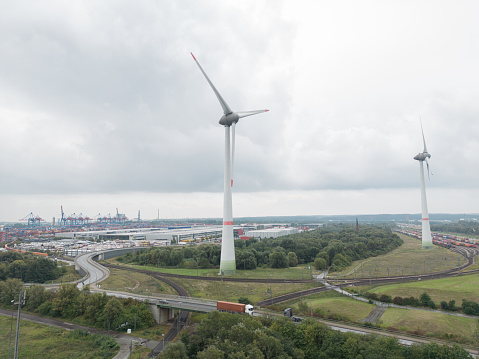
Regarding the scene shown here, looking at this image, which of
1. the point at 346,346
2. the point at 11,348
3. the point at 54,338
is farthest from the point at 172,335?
the point at 346,346

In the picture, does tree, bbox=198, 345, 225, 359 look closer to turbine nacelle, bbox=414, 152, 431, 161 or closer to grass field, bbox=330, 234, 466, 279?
grass field, bbox=330, 234, 466, 279

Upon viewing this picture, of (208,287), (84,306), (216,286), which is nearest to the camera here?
(84,306)

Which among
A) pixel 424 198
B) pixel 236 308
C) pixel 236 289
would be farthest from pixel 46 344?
pixel 424 198

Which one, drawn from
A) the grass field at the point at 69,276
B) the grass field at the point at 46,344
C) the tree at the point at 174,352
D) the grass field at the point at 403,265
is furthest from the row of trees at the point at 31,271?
the grass field at the point at 403,265

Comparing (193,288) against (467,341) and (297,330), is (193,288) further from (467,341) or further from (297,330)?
(467,341)

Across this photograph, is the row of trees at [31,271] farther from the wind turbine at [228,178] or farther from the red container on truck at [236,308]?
→ the red container on truck at [236,308]

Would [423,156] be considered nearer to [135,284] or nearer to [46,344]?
[135,284]
